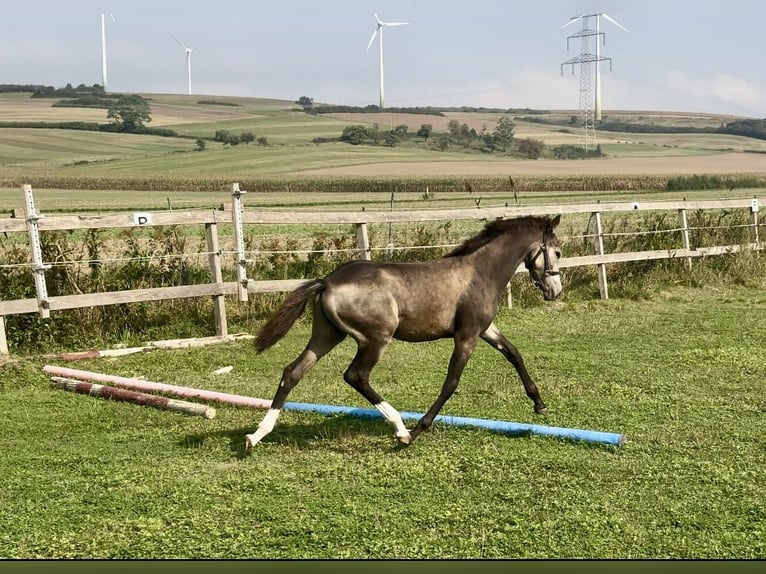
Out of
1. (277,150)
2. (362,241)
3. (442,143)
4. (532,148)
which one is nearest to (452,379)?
(362,241)

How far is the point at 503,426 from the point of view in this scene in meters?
6.76

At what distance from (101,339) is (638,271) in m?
10.0

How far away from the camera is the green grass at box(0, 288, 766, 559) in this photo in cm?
472

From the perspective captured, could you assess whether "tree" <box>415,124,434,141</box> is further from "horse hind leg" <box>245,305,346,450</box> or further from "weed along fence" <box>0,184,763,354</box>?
"horse hind leg" <box>245,305,346,450</box>

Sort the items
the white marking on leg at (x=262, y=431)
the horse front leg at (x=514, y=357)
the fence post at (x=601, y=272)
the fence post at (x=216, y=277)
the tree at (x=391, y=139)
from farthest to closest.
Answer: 1. the tree at (x=391, y=139)
2. the fence post at (x=601, y=272)
3. the fence post at (x=216, y=277)
4. the horse front leg at (x=514, y=357)
5. the white marking on leg at (x=262, y=431)

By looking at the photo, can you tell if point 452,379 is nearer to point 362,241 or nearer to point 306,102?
point 362,241

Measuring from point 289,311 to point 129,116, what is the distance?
115 metres

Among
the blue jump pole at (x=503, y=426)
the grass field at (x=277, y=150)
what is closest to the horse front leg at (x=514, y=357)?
the blue jump pole at (x=503, y=426)

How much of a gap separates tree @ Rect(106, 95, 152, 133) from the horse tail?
4391 inches

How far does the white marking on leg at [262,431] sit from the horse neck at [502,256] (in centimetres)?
210

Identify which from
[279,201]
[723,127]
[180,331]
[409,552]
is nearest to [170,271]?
[180,331]

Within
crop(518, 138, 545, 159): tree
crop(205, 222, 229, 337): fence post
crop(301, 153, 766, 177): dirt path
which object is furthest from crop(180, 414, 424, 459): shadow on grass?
crop(518, 138, 545, 159): tree

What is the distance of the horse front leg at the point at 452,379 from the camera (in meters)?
6.68

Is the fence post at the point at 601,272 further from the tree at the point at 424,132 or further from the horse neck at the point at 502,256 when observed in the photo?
the tree at the point at 424,132
